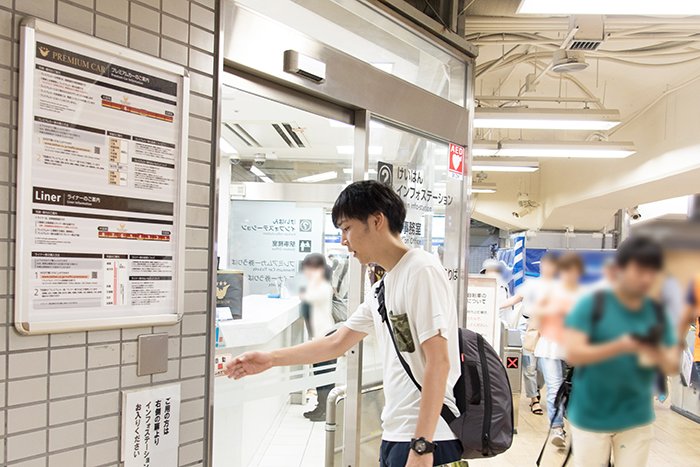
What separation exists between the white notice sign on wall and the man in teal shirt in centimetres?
137

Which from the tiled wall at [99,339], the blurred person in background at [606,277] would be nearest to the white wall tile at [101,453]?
the tiled wall at [99,339]

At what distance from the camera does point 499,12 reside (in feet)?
9.61

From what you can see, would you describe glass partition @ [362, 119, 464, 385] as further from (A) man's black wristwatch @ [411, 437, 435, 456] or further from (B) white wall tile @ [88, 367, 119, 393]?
(B) white wall tile @ [88, 367, 119, 393]

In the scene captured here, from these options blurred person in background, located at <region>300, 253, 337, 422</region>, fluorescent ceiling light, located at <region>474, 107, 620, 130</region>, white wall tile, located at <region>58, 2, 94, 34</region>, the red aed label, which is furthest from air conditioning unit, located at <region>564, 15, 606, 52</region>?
white wall tile, located at <region>58, 2, 94, 34</region>

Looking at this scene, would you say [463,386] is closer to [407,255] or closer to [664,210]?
[407,255]

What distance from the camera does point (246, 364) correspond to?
1.65 metres

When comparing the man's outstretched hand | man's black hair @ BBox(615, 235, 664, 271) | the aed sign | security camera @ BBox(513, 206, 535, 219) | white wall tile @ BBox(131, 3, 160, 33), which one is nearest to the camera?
man's black hair @ BBox(615, 235, 664, 271)

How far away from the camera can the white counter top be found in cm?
235

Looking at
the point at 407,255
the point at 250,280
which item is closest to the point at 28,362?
the point at 407,255

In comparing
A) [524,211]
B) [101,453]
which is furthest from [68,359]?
[524,211]

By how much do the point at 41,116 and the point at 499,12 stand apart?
2585 mm

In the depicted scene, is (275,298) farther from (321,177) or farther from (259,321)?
(321,177)

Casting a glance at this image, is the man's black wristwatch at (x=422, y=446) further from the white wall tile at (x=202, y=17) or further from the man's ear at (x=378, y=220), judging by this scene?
the white wall tile at (x=202, y=17)

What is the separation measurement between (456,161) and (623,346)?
2.82 meters
